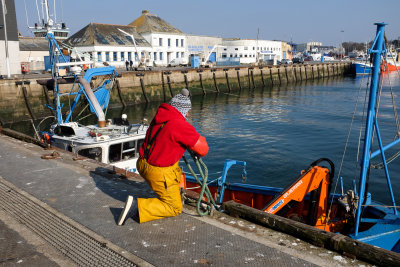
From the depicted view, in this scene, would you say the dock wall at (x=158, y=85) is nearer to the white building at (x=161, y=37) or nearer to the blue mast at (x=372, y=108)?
the white building at (x=161, y=37)

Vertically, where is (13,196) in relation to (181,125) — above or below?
below

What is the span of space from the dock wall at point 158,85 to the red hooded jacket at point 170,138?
23733mm

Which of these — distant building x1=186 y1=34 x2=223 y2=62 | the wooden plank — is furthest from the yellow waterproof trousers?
distant building x1=186 y1=34 x2=223 y2=62

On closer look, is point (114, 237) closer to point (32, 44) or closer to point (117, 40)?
point (117, 40)

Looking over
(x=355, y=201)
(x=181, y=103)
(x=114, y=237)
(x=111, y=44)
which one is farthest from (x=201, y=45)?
(x=114, y=237)

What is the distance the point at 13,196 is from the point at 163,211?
2.85 meters

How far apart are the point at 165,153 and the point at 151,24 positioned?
55422 millimetres

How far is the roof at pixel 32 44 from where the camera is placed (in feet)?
160

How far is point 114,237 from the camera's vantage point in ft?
15.0

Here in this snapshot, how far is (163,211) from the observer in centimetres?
492

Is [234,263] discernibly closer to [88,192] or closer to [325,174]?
[88,192]

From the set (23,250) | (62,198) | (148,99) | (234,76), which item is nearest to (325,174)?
(62,198)

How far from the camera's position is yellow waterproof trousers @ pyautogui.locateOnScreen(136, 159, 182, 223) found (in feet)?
15.4

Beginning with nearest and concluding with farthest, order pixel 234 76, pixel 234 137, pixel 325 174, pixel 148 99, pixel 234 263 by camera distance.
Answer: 1. pixel 234 263
2. pixel 325 174
3. pixel 234 137
4. pixel 148 99
5. pixel 234 76
